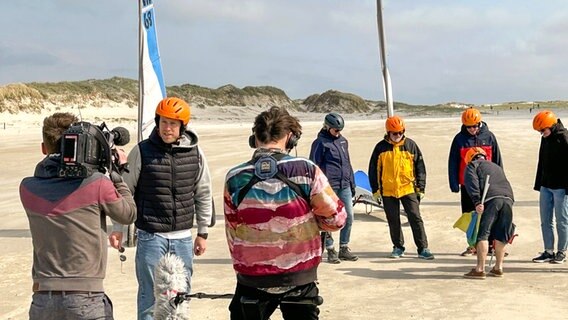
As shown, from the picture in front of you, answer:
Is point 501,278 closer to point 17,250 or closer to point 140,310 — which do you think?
point 140,310

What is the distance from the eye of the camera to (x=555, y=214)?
787cm

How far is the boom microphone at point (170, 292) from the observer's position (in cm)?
373

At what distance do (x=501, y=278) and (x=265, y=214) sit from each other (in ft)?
15.9

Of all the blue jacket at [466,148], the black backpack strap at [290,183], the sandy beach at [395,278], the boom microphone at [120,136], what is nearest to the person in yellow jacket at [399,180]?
the sandy beach at [395,278]

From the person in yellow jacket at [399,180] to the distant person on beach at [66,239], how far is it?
18.5 feet

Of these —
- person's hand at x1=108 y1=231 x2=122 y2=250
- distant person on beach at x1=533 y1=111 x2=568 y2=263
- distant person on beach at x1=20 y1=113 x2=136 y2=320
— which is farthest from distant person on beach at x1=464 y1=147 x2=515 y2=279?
distant person on beach at x1=20 y1=113 x2=136 y2=320

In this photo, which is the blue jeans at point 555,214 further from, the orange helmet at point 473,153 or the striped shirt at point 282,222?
the striped shirt at point 282,222

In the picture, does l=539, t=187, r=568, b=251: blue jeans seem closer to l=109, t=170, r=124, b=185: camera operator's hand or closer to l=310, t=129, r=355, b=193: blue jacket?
l=310, t=129, r=355, b=193: blue jacket

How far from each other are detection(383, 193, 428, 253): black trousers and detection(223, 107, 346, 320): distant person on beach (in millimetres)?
5270

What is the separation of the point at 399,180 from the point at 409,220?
545 mm

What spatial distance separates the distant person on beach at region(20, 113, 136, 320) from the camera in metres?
3.29

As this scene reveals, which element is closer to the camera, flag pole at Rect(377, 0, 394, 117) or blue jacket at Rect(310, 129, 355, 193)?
blue jacket at Rect(310, 129, 355, 193)

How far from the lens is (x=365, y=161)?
19.2m

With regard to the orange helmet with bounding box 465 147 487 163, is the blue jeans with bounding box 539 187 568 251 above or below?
below
